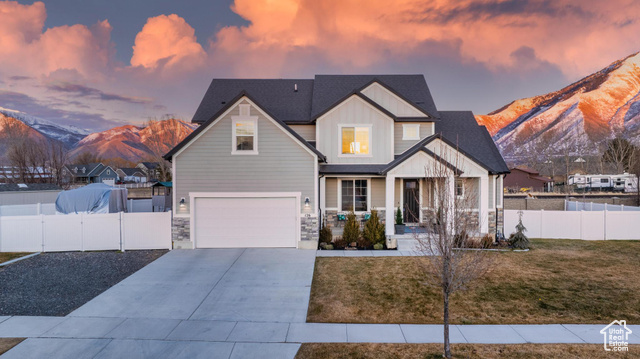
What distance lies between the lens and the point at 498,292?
7766 millimetres

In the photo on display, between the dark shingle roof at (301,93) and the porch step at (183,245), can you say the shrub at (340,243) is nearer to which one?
the porch step at (183,245)

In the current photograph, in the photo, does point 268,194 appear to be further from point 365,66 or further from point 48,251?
point 365,66

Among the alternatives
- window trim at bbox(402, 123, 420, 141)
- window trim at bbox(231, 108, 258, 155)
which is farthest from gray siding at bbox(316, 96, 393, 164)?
window trim at bbox(231, 108, 258, 155)

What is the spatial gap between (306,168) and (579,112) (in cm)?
17942

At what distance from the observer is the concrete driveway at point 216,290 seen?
6.82 m

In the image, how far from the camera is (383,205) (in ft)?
47.5

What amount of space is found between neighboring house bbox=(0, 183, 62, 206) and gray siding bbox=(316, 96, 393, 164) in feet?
76.9

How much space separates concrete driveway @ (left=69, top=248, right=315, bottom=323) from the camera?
22.4ft

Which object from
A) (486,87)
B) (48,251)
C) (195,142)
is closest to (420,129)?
(195,142)

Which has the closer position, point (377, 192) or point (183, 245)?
point (183, 245)

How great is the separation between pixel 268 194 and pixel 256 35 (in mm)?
19985

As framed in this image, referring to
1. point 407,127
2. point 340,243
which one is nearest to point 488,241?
point 340,243

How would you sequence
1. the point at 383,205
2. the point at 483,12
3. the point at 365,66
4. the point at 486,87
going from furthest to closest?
1. the point at 486,87
2. the point at 365,66
3. the point at 483,12
4. the point at 383,205

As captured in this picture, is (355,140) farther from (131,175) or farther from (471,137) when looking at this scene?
(131,175)
